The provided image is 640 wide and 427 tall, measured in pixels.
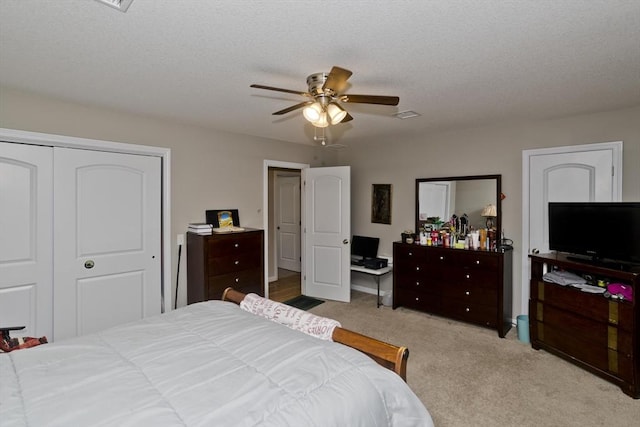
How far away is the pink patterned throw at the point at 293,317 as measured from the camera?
1.86 m

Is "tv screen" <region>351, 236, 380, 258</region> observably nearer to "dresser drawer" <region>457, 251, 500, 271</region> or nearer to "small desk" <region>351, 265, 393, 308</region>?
"small desk" <region>351, 265, 393, 308</region>

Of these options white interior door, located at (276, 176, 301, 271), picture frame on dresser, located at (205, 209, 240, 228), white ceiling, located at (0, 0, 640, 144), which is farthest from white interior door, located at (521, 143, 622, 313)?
white interior door, located at (276, 176, 301, 271)

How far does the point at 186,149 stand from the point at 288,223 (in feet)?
9.88

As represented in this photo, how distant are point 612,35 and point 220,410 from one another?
2.55 metres

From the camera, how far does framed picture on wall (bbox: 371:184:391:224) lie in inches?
189

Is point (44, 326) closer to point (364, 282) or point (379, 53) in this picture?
point (379, 53)

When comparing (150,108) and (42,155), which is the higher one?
(150,108)

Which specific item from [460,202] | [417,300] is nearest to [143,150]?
[417,300]

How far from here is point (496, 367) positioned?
282 centimetres

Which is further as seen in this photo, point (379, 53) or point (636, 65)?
point (636, 65)

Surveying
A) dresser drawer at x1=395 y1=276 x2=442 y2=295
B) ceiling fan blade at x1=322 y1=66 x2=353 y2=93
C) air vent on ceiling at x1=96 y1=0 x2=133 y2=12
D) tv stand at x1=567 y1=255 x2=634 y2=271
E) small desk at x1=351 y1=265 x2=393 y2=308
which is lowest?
dresser drawer at x1=395 y1=276 x2=442 y2=295

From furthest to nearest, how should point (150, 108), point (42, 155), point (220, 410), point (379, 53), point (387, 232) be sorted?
point (387, 232) → point (150, 108) → point (42, 155) → point (379, 53) → point (220, 410)

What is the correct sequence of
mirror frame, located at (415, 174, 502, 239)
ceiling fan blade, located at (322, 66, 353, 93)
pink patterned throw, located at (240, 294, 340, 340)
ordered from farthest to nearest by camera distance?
mirror frame, located at (415, 174, 502, 239), pink patterned throw, located at (240, 294, 340, 340), ceiling fan blade, located at (322, 66, 353, 93)

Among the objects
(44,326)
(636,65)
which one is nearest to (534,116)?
(636,65)
